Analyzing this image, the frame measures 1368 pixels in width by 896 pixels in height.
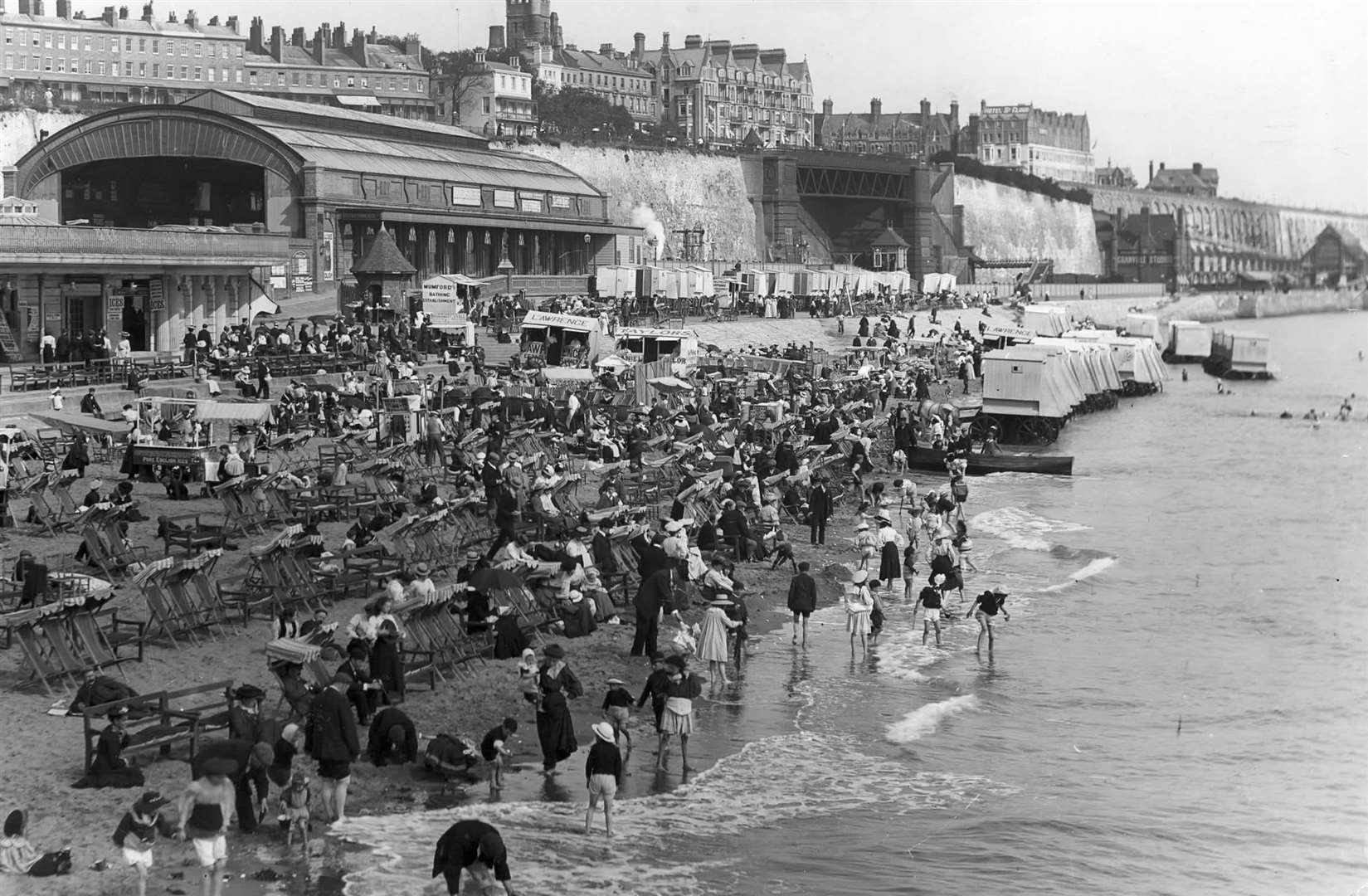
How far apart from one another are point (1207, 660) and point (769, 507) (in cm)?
812

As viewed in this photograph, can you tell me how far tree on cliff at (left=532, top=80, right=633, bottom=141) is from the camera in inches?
5512

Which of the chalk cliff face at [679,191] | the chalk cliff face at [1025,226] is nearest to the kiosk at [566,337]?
the chalk cliff face at [679,191]

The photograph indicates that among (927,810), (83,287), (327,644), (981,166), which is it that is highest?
(981,166)

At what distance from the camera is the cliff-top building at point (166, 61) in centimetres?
12756

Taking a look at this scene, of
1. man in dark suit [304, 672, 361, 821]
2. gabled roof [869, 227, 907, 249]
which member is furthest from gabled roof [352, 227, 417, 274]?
gabled roof [869, 227, 907, 249]

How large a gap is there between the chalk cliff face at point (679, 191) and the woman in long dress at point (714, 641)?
8031 cm

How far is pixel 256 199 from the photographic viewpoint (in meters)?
63.6

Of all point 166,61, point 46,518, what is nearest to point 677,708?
point 46,518

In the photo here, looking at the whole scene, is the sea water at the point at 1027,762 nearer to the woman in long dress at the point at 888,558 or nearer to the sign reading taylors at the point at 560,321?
the woman in long dress at the point at 888,558

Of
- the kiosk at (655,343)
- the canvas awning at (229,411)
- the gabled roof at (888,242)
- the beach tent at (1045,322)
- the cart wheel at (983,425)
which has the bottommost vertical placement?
the cart wheel at (983,425)

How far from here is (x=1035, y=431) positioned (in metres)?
50.2

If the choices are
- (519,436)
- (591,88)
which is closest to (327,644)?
(519,436)

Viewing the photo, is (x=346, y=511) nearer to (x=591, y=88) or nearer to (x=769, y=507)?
(x=769, y=507)

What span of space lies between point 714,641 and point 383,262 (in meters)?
36.5
